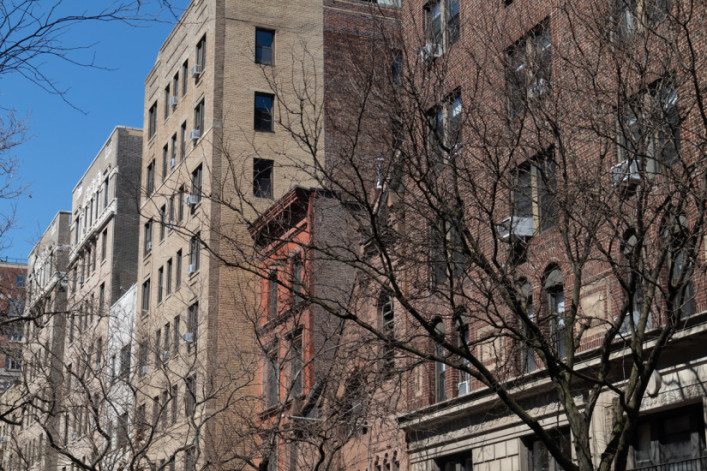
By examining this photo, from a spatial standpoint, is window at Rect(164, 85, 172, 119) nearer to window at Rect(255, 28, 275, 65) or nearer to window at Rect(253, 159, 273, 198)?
window at Rect(255, 28, 275, 65)

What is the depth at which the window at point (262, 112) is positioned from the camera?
4850 cm

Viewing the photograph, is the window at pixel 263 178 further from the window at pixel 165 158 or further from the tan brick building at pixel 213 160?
the window at pixel 165 158

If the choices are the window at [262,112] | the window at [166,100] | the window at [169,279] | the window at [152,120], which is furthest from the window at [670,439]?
the window at [152,120]

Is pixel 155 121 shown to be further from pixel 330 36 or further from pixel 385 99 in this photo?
pixel 385 99

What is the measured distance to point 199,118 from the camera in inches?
2000

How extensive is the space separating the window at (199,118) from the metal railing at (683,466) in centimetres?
3164

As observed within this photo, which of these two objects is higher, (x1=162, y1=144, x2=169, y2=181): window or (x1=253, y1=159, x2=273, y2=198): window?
(x1=162, y1=144, x2=169, y2=181): window

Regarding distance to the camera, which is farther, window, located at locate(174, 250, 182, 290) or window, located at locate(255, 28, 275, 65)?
window, located at locate(174, 250, 182, 290)

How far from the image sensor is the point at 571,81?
20156mm

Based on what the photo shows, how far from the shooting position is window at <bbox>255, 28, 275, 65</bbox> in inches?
1945

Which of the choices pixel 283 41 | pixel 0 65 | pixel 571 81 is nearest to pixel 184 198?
pixel 283 41

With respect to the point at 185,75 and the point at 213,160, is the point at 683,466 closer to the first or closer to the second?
the point at 213,160

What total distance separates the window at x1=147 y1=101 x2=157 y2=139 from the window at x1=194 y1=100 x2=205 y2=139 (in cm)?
800

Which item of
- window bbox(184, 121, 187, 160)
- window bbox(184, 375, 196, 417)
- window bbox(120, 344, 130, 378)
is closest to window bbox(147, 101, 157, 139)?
window bbox(184, 121, 187, 160)
